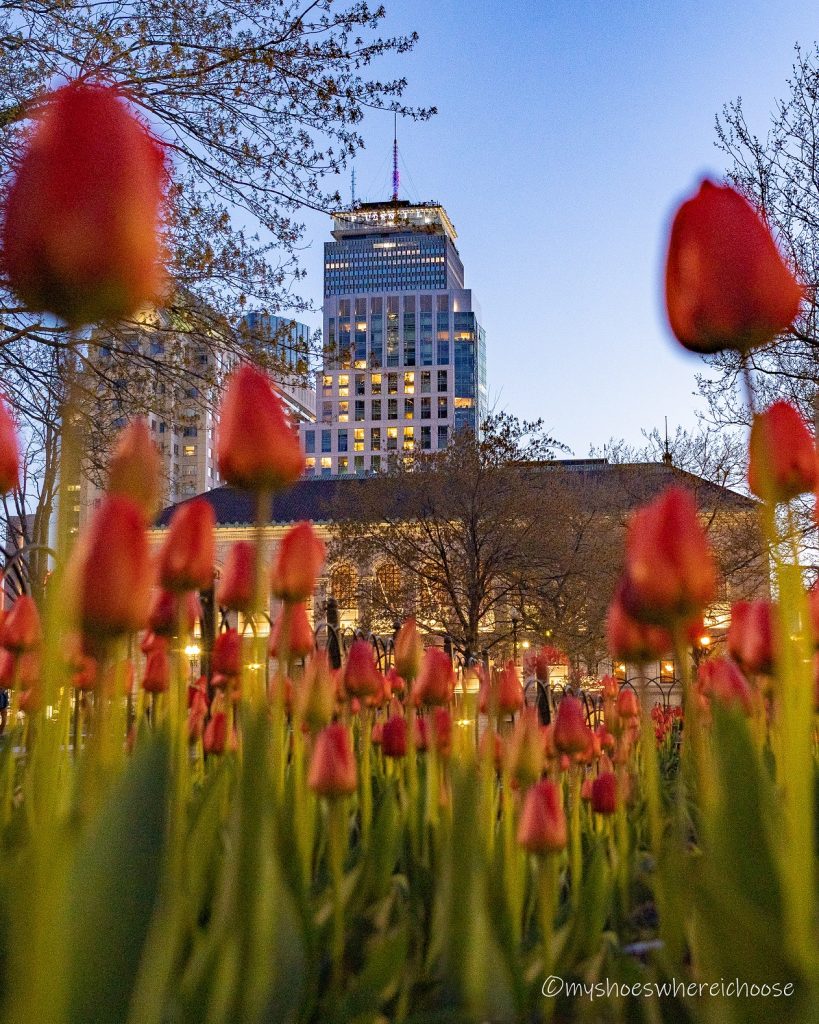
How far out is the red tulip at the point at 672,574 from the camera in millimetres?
820

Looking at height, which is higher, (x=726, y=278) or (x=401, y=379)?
(x=401, y=379)

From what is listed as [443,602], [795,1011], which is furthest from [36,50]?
[443,602]

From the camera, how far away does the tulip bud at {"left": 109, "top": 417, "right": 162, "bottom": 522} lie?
902 millimetres

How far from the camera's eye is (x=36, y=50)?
6754 millimetres

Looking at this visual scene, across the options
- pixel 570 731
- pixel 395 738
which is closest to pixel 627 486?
pixel 395 738

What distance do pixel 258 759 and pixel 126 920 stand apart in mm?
119

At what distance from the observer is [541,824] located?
3.61 feet

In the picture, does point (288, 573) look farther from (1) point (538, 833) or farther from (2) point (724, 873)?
(2) point (724, 873)

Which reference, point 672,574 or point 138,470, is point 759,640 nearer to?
point 672,574

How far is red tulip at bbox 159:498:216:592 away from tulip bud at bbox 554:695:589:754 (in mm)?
895

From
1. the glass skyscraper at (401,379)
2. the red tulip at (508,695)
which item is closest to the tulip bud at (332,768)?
the red tulip at (508,695)

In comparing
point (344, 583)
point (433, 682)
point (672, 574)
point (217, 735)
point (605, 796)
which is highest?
point (344, 583)

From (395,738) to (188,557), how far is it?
99 centimetres

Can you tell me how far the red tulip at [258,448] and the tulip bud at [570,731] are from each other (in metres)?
0.99
